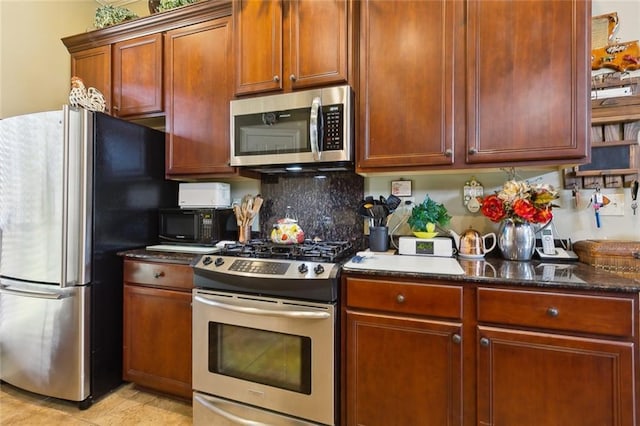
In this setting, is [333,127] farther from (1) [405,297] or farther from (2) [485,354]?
(2) [485,354]

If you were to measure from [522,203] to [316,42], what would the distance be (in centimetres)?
141

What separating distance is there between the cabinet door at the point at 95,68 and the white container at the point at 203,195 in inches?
36.3

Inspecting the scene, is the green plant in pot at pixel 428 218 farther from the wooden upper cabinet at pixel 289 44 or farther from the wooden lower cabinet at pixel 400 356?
the wooden upper cabinet at pixel 289 44

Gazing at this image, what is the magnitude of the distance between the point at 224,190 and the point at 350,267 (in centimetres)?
126

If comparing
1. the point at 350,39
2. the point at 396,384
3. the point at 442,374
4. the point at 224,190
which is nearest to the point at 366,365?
the point at 396,384

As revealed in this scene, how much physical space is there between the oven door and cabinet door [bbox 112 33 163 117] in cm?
154

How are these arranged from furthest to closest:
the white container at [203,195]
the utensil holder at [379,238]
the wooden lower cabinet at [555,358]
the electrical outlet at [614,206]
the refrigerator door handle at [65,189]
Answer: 1. the white container at [203,195]
2. the utensil holder at [379,238]
3. the refrigerator door handle at [65,189]
4. the electrical outlet at [614,206]
5. the wooden lower cabinet at [555,358]

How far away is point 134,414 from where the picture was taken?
1.78 metres

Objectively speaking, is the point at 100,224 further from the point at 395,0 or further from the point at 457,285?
the point at 395,0

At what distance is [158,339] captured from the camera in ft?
6.11

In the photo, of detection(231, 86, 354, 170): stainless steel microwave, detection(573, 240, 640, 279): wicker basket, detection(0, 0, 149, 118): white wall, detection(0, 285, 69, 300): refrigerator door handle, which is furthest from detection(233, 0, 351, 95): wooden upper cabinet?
detection(0, 0, 149, 118): white wall

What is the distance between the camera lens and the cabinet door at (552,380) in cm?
110

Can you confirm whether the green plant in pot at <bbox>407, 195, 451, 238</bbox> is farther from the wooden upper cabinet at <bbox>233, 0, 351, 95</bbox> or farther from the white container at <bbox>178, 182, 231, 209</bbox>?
the white container at <bbox>178, 182, 231, 209</bbox>

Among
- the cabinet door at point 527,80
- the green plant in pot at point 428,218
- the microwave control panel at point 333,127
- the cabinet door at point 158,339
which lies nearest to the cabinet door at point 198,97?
the microwave control panel at point 333,127
